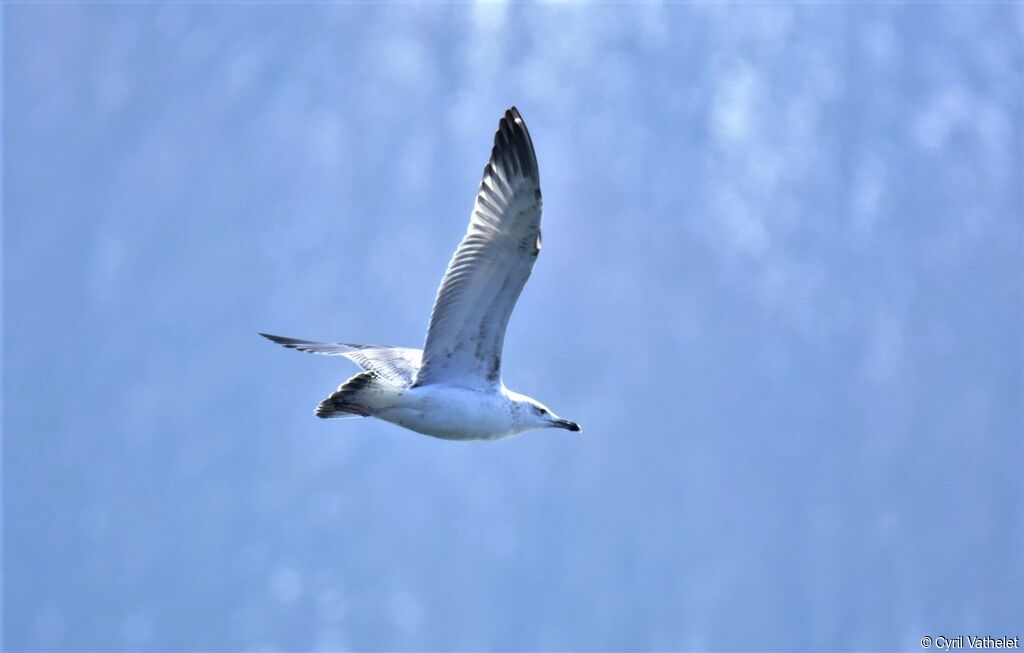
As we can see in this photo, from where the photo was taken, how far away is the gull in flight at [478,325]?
21.7 ft

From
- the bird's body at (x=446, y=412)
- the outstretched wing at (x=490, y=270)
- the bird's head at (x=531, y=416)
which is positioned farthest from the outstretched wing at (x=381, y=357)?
the bird's head at (x=531, y=416)

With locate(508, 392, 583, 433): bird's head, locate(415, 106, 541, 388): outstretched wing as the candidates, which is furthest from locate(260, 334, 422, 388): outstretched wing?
locate(508, 392, 583, 433): bird's head

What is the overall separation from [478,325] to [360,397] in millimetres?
756

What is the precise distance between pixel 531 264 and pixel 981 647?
4383 millimetres

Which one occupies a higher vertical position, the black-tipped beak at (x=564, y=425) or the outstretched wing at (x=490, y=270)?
the outstretched wing at (x=490, y=270)

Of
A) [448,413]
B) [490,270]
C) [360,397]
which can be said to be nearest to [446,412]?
[448,413]

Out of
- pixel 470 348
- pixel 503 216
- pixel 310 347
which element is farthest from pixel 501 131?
pixel 310 347

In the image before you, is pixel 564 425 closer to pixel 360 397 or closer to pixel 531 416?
pixel 531 416

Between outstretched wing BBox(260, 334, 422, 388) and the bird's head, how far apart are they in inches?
23.4

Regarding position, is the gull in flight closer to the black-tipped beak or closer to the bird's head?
the bird's head

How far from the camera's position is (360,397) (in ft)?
21.7

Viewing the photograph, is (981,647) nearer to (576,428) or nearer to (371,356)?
(576,428)

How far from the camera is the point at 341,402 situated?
6.62 metres

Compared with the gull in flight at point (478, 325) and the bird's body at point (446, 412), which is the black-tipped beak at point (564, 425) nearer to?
the gull in flight at point (478, 325)
